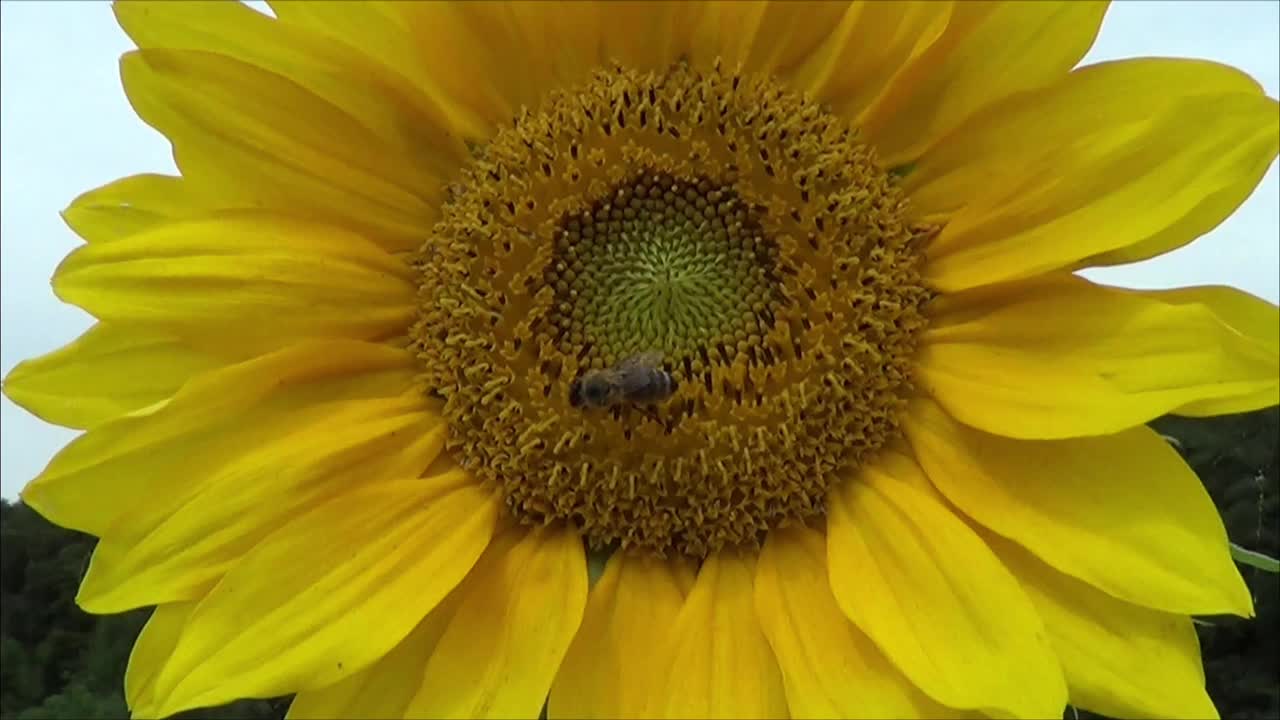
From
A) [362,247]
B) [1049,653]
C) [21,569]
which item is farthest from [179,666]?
[21,569]

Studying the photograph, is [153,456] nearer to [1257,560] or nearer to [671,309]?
[671,309]

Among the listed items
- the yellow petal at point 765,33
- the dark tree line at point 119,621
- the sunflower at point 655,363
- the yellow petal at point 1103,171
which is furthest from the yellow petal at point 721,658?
the dark tree line at point 119,621

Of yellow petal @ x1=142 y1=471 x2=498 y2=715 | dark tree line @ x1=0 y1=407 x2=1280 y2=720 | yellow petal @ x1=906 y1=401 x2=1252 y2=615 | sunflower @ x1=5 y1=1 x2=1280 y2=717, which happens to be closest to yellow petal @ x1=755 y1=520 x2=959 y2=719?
sunflower @ x1=5 y1=1 x2=1280 y2=717

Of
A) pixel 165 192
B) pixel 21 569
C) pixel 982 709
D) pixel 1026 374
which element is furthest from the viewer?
pixel 21 569

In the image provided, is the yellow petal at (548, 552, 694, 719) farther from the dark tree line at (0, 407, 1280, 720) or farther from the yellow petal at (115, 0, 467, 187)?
the dark tree line at (0, 407, 1280, 720)

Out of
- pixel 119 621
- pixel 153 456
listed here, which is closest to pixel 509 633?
pixel 153 456

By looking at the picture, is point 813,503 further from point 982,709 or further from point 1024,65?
point 1024,65
